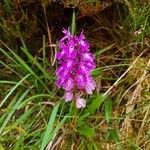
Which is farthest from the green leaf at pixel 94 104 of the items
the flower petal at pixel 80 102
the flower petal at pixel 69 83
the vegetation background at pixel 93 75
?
the flower petal at pixel 69 83

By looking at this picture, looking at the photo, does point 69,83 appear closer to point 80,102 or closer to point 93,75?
point 80,102

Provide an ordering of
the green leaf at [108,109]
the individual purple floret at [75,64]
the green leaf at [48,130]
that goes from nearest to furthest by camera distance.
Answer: the individual purple floret at [75,64] < the green leaf at [48,130] < the green leaf at [108,109]

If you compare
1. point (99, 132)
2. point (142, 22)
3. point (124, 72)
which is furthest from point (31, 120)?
point (142, 22)

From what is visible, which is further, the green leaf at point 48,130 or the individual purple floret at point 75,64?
the green leaf at point 48,130

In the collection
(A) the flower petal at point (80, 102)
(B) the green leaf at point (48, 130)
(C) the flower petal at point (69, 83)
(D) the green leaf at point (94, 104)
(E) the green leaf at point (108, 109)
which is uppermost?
(C) the flower petal at point (69, 83)

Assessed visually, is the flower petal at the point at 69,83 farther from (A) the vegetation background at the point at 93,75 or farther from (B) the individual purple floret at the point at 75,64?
(A) the vegetation background at the point at 93,75

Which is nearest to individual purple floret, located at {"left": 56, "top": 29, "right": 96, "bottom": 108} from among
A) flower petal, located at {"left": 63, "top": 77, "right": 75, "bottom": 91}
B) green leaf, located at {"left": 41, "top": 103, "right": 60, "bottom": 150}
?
flower petal, located at {"left": 63, "top": 77, "right": 75, "bottom": 91}

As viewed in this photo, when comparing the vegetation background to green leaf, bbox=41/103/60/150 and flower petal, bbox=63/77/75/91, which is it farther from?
flower petal, bbox=63/77/75/91

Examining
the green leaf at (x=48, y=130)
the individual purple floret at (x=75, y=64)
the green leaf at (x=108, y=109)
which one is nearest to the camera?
the individual purple floret at (x=75, y=64)
